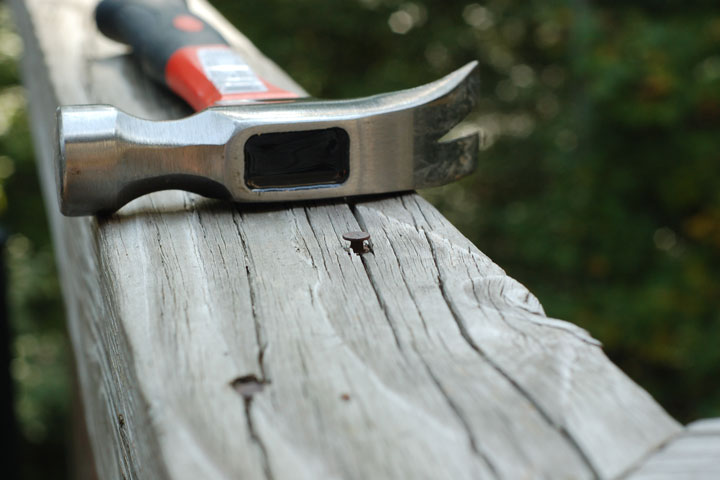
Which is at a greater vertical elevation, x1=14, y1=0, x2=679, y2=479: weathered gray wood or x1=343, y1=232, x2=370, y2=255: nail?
x1=343, y1=232, x2=370, y2=255: nail

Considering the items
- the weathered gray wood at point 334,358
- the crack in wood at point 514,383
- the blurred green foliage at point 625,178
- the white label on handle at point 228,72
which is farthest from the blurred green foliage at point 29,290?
the crack in wood at point 514,383

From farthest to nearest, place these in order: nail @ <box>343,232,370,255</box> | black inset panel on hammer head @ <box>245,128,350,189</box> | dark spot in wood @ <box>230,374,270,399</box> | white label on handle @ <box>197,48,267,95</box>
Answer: white label on handle @ <box>197,48,267,95</box> < black inset panel on hammer head @ <box>245,128,350,189</box> < nail @ <box>343,232,370,255</box> < dark spot in wood @ <box>230,374,270,399</box>

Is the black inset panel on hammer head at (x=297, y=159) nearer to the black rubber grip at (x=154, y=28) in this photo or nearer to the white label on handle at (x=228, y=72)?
the white label on handle at (x=228, y=72)

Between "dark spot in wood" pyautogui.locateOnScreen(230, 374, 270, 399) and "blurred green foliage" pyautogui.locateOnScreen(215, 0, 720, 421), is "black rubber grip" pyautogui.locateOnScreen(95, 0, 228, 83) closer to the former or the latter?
"dark spot in wood" pyautogui.locateOnScreen(230, 374, 270, 399)

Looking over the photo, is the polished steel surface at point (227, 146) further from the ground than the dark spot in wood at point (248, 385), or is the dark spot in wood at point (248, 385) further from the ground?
the polished steel surface at point (227, 146)

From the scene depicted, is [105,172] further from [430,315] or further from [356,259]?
[430,315]

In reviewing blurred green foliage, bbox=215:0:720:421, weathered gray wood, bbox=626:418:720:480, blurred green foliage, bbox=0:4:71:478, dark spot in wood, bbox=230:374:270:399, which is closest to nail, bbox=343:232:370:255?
dark spot in wood, bbox=230:374:270:399

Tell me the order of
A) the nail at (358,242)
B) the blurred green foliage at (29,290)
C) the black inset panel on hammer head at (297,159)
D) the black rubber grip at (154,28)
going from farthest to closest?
1. the blurred green foliage at (29,290)
2. the black rubber grip at (154,28)
3. the black inset panel on hammer head at (297,159)
4. the nail at (358,242)
